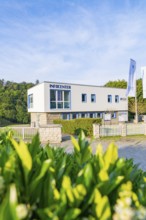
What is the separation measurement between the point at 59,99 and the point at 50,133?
1222cm

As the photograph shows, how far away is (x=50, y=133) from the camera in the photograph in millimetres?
15938

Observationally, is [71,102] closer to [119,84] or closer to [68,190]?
[119,84]

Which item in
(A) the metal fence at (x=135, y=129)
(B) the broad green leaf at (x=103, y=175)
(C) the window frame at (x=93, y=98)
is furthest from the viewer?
(C) the window frame at (x=93, y=98)

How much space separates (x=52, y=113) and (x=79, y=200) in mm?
25934

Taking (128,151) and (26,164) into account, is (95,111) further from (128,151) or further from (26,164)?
(26,164)

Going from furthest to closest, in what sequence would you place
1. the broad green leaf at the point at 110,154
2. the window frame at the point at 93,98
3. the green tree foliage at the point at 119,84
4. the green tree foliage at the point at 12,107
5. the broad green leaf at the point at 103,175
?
the green tree foliage at the point at 119,84
the green tree foliage at the point at 12,107
the window frame at the point at 93,98
the broad green leaf at the point at 110,154
the broad green leaf at the point at 103,175

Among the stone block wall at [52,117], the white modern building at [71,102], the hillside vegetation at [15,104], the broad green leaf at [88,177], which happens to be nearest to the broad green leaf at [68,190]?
the broad green leaf at [88,177]

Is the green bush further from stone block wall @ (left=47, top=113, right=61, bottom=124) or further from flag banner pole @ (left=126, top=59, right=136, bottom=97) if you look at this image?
flag banner pole @ (left=126, top=59, right=136, bottom=97)

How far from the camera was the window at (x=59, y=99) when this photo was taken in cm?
2707

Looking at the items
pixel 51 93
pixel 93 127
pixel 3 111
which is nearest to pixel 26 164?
pixel 93 127

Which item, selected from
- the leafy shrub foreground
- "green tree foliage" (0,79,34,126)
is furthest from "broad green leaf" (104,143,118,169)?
"green tree foliage" (0,79,34,126)

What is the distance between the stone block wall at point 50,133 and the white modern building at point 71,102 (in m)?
7.42

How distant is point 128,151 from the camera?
41.7 ft

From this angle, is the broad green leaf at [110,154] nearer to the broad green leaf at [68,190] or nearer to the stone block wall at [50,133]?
the broad green leaf at [68,190]
